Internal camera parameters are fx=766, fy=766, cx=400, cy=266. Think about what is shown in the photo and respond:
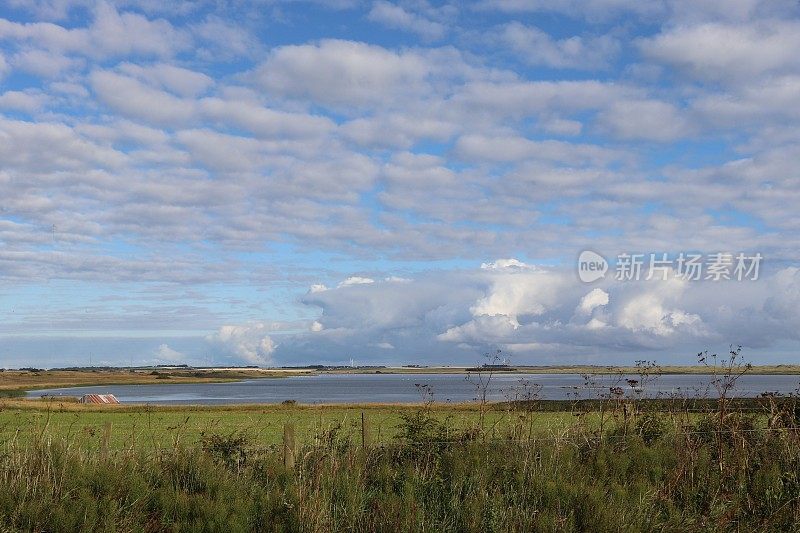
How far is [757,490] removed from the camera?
12008mm

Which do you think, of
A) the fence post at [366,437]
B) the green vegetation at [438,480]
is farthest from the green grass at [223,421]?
the green vegetation at [438,480]

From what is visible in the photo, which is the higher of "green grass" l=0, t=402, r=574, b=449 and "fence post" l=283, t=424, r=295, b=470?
"fence post" l=283, t=424, r=295, b=470

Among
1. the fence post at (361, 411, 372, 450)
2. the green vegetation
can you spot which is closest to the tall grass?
the green vegetation

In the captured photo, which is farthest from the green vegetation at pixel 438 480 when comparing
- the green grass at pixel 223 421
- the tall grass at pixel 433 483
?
the green grass at pixel 223 421

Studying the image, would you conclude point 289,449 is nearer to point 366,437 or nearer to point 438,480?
point 366,437

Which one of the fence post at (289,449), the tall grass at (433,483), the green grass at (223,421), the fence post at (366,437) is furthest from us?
the green grass at (223,421)

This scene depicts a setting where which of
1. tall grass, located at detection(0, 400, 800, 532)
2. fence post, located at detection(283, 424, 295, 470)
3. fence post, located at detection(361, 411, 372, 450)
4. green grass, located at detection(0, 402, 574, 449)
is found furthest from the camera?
green grass, located at detection(0, 402, 574, 449)

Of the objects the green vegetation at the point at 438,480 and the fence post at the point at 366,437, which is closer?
the green vegetation at the point at 438,480

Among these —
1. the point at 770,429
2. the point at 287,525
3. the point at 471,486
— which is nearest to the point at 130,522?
the point at 287,525

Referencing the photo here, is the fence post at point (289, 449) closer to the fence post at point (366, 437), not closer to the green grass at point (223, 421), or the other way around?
the green grass at point (223, 421)

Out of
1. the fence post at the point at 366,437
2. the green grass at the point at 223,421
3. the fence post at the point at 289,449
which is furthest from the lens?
the green grass at the point at 223,421

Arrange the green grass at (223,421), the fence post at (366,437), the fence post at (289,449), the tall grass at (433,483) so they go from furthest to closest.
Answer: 1. the green grass at (223,421)
2. the fence post at (366,437)
3. the fence post at (289,449)
4. the tall grass at (433,483)

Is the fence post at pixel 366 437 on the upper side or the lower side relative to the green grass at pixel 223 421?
upper

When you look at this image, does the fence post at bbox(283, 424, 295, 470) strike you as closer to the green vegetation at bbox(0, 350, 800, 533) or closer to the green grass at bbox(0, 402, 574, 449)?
the green vegetation at bbox(0, 350, 800, 533)
